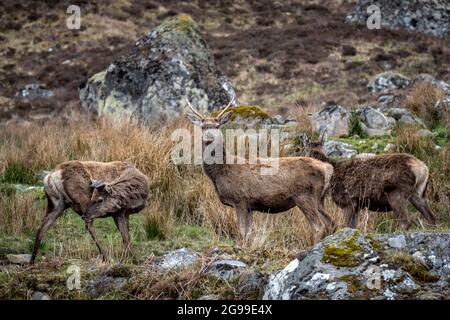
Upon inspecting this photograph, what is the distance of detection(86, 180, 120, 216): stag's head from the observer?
883cm

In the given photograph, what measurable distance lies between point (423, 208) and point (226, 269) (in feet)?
12.4

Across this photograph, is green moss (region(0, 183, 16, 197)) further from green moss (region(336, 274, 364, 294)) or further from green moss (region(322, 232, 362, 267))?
green moss (region(336, 274, 364, 294))

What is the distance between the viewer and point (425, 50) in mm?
34250

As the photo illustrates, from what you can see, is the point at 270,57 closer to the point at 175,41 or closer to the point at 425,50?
the point at 425,50

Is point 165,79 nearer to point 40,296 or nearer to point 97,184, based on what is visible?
point 97,184

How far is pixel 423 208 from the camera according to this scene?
9688 millimetres

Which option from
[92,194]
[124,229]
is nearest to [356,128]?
[124,229]

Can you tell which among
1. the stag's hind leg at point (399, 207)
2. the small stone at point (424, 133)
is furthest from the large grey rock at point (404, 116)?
the stag's hind leg at point (399, 207)

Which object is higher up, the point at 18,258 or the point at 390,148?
the point at 390,148

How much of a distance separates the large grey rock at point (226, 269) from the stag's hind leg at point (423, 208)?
347 cm

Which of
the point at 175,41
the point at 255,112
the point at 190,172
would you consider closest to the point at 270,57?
the point at 175,41

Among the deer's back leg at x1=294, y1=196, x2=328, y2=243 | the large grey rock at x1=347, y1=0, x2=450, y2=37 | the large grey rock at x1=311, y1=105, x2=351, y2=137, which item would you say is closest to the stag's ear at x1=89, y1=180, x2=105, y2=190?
the deer's back leg at x1=294, y1=196, x2=328, y2=243

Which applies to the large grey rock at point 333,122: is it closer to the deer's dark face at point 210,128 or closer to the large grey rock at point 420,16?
the deer's dark face at point 210,128

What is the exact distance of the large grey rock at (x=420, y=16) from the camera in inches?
1458
